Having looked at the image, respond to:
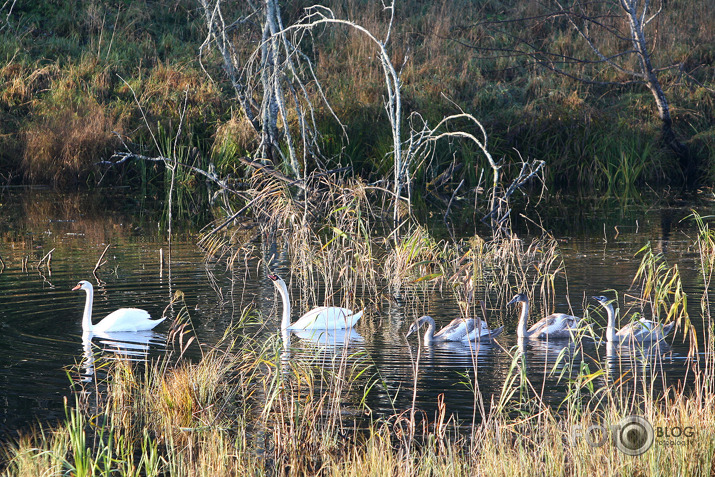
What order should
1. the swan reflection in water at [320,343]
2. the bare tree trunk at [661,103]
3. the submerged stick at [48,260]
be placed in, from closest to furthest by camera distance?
the swan reflection in water at [320,343], the submerged stick at [48,260], the bare tree trunk at [661,103]

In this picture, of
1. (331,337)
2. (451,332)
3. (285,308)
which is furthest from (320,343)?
(451,332)

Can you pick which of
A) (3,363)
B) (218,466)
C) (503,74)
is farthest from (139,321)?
(503,74)

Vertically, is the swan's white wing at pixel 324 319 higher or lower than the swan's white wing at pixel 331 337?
higher

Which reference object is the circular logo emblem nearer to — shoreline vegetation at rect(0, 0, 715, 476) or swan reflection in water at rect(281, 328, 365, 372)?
shoreline vegetation at rect(0, 0, 715, 476)

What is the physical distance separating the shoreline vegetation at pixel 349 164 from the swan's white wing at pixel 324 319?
0.52 meters

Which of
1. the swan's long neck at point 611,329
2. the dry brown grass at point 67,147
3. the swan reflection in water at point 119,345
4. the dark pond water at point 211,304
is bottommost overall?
the swan reflection in water at point 119,345

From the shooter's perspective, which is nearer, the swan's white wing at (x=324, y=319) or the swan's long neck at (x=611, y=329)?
the swan's long neck at (x=611, y=329)

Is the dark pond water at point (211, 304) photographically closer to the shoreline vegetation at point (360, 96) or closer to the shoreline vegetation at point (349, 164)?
the shoreline vegetation at point (349, 164)

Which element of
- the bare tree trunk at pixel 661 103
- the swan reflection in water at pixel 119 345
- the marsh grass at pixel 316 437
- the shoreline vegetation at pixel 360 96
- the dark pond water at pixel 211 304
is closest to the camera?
the marsh grass at pixel 316 437

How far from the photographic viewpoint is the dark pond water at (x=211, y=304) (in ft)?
21.1

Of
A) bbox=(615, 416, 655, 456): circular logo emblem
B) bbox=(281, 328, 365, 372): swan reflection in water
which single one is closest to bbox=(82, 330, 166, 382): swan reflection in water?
bbox=(281, 328, 365, 372): swan reflection in water

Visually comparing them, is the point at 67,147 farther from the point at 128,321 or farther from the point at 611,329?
the point at 611,329

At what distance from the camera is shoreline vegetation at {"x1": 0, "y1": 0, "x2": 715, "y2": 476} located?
5047 millimetres

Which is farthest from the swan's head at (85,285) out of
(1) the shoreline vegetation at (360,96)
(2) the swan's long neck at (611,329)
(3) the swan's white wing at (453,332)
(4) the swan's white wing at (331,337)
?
(1) the shoreline vegetation at (360,96)
